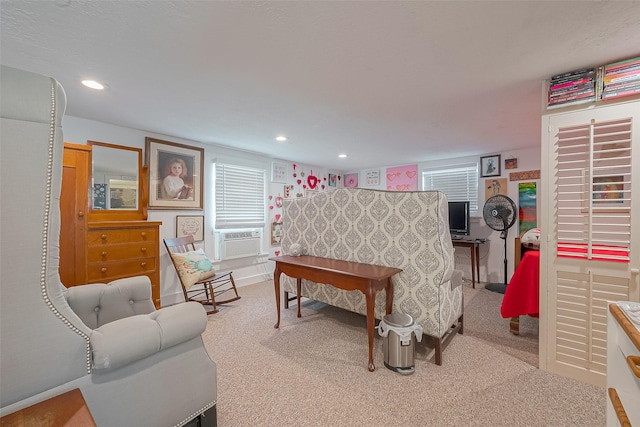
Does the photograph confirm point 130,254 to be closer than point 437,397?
No

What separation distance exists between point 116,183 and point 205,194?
1102 mm

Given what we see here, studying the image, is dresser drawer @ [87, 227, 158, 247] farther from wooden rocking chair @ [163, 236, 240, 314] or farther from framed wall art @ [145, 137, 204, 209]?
framed wall art @ [145, 137, 204, 209]

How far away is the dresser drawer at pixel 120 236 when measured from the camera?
2.49 meters

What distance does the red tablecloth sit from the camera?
2326 millimetres

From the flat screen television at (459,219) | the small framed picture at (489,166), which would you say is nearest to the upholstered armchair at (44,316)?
the flat screen television at (459,219)

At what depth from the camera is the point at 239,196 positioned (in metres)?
4.34

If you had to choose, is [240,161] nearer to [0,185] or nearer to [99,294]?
[99,294]

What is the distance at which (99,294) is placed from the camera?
1.57 metres

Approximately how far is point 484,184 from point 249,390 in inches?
184

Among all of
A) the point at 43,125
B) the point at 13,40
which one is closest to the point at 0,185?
the point at 43,125

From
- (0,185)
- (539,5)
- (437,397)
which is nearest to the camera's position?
(0,185)

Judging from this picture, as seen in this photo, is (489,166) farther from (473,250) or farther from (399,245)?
(399,245)

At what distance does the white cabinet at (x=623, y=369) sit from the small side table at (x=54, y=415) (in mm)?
1620

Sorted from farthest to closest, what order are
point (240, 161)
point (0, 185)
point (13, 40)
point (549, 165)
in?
point (240, 161) < point (549, 165) < point (13, 40) < point (0, 185)
